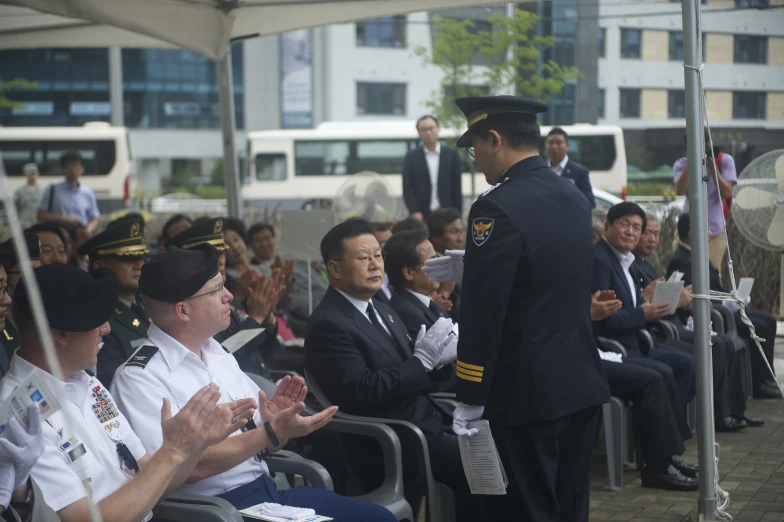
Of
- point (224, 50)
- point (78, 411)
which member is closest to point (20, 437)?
point (78, 411)

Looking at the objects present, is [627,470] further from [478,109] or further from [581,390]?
[478,109]

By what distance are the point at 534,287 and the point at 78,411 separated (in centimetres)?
141

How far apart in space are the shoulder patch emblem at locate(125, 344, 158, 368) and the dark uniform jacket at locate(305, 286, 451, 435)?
3.21ft

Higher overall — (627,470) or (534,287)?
(534,287)

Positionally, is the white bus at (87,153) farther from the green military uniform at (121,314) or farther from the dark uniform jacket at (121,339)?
the dark uniform jacket at (121,339)

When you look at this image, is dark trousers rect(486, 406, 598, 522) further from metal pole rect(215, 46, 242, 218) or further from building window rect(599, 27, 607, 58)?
building window rect(599, 27, 607, 58)

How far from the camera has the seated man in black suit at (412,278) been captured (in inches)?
178

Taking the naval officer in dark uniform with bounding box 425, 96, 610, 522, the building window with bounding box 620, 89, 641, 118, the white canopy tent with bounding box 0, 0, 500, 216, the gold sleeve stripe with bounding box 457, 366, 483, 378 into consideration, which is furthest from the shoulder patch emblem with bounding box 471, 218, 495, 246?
the building window with bounding box 620, 89, 641, 118

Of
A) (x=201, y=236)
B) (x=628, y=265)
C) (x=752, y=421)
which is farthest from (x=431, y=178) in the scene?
(x=201, y=236)

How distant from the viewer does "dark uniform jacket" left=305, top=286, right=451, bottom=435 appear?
3709mm

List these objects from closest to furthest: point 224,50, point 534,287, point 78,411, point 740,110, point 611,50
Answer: point 78,411 < point 534,287 < point 224,50 < point 740,110 < point 611,50

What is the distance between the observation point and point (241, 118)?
43281 millimetres

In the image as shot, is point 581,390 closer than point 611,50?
Yes

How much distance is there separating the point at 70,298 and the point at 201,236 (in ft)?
8.23
